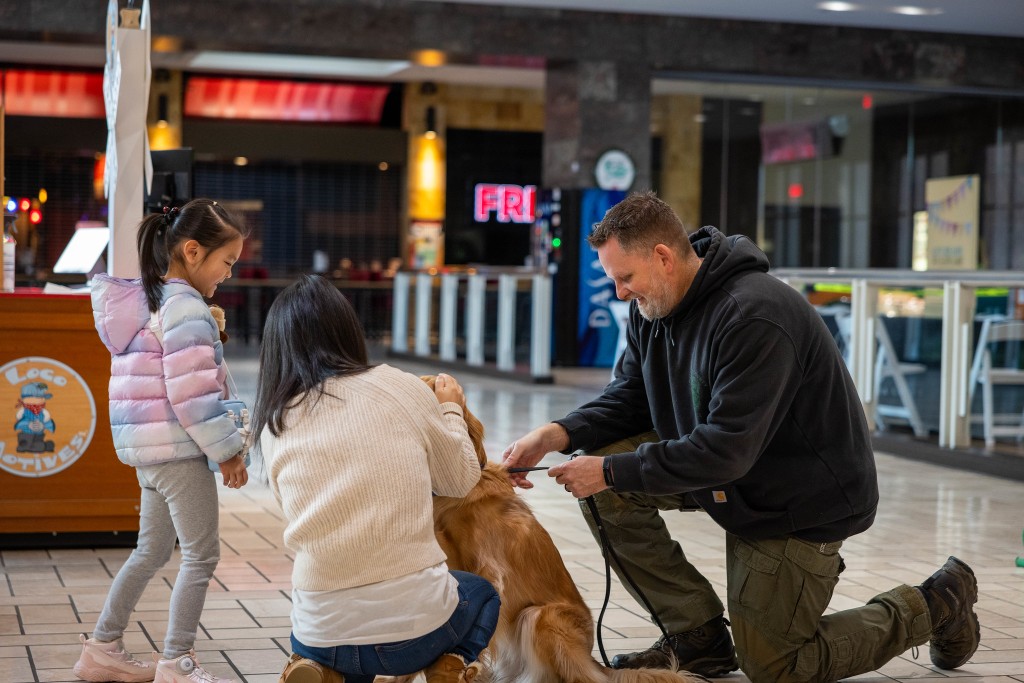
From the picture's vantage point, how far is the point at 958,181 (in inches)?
653

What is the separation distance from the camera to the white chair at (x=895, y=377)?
8.23 meters

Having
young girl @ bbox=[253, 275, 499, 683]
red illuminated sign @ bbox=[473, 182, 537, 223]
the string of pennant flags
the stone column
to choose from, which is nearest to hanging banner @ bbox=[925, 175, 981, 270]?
the string of pennant flags

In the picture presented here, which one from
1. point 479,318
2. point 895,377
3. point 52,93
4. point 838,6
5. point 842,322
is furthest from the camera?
point 52,93

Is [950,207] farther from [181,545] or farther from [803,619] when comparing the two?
[181,545]

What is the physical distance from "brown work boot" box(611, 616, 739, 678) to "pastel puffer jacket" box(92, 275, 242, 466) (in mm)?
1157

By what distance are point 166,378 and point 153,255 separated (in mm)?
345

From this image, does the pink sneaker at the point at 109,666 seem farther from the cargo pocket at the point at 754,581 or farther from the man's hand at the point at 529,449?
the cargo pocket at the point at 754,581

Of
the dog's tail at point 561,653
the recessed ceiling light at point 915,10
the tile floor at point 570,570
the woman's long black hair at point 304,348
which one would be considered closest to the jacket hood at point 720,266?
the dog's tail at point 561,653

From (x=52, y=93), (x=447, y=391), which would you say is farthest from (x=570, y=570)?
(x=52, y=93)

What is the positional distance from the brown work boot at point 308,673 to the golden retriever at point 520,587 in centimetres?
44

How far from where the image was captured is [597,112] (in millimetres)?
13594

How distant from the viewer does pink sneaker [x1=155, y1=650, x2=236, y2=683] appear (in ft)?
10.0

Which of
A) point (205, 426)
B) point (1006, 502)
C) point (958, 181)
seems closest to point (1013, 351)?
point (1006, 502)

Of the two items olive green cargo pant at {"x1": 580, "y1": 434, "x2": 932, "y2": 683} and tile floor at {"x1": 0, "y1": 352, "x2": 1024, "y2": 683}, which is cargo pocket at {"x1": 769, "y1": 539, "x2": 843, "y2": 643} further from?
tile floor at {"x1": 0, "y1": 352, "x2": 1024, "y2": 683}
